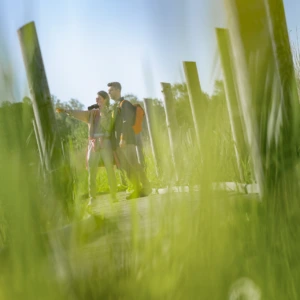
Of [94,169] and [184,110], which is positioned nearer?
[184,110]

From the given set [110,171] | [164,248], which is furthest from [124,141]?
[164,248]

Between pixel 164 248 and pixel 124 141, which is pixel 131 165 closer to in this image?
pixel 124 141

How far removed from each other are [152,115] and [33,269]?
0.11 meters

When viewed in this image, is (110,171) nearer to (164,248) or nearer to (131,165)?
(131,165)

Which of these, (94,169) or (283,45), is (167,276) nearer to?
(283,45)

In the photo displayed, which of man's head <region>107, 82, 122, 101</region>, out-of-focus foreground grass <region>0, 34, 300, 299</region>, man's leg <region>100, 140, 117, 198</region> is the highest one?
man's head <region>107, 82, 122, 101</region>

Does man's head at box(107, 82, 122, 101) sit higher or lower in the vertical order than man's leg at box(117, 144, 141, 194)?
higher

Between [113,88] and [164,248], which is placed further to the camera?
[113,88]

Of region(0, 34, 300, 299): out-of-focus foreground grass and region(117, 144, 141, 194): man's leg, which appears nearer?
region(0, 34, 300, 299): out-of-focus foreground grass

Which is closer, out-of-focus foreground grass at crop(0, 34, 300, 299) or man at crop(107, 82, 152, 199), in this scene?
out-of-focus foreground grass at crop(0, 34, 300, 299)

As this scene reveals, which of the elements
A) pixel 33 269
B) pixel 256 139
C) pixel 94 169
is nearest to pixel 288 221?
pixel 256 139

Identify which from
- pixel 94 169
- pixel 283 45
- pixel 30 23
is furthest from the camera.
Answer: pixel 94 169

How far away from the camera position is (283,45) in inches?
15.6

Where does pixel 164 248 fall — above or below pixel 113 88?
below
